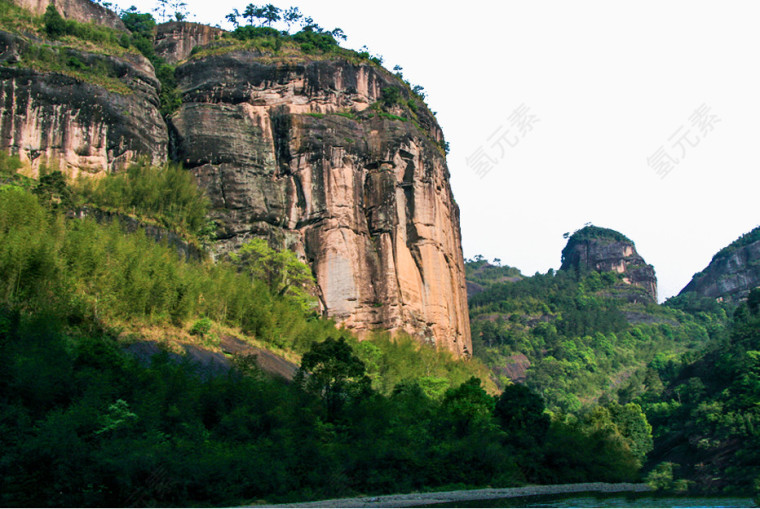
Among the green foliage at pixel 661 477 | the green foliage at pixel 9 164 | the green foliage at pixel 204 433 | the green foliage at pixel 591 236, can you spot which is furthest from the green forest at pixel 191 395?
the green foliage at pixel 591 236

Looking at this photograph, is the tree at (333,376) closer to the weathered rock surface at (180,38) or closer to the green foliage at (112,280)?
the green foliage at (112,280)

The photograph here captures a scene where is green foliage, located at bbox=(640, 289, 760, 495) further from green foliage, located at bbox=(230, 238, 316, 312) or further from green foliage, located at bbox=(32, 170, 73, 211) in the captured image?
green foliage, located at bbox=(32, 170, 73, 211)

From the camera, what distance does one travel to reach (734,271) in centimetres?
10575

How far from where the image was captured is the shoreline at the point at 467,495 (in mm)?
19391

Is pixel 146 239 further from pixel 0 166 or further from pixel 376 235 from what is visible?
pixel 376 235

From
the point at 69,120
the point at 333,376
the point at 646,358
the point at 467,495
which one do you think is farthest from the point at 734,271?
the point at 69,120

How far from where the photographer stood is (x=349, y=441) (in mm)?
22906

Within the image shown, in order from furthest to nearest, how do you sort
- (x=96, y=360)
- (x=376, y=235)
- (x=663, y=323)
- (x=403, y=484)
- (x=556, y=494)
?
A: (x=663, y=323) → (x=376, y=235) → (x=556, y=494) → (x=403, y=484) → (x=96, y=360)

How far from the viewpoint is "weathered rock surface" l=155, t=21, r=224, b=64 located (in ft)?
164

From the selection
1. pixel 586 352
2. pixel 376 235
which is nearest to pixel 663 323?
pixel 586 352

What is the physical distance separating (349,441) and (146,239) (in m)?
12.8

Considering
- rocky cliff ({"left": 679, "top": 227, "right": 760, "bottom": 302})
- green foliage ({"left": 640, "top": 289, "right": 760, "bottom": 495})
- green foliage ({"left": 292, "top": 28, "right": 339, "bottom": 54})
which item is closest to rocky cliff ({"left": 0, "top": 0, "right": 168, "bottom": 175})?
green foliage ({"left": 292, "top": 28, "right": 339, "bottom": 54})

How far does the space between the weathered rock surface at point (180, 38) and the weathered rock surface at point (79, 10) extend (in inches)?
126

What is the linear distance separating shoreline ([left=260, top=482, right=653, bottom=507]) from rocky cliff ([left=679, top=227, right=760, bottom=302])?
82.3 meters
